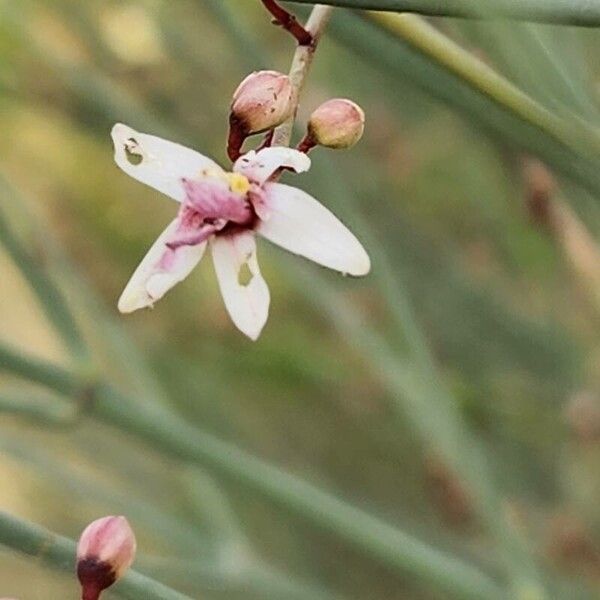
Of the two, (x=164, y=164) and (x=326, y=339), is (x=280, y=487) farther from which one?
(x=326, y=339)

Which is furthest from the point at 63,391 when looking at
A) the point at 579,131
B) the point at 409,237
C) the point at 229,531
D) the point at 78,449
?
the point at 78,449

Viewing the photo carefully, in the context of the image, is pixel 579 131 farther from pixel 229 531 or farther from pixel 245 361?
pixel 245 361

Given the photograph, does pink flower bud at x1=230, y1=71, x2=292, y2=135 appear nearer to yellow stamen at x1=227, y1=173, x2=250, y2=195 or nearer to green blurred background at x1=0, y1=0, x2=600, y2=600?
yellow stamen at x1=227, y1=173, x2=250, y2=195

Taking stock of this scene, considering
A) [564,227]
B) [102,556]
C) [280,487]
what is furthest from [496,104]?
[564,227]

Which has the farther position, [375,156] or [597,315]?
[375,156]

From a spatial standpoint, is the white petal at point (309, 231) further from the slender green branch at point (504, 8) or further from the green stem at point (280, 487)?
the green stem at point (280, 487)

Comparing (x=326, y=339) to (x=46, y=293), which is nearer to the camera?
(x=46, y=293)
